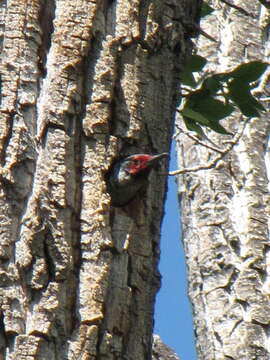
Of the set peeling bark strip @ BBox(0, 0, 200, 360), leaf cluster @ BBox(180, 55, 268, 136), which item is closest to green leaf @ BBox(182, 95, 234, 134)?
leaf cluster @ BBox(180, 55, 268, 136)

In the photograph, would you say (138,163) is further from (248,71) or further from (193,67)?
(193,67)

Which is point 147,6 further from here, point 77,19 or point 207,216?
point 207,216

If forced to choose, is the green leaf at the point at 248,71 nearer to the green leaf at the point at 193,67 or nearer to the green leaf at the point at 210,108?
the green leaf at the point at 210,108

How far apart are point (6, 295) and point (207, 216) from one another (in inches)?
165

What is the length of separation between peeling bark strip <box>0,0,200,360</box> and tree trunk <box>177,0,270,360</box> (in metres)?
3.21

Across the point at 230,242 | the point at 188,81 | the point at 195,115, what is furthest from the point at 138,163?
the point at 230,242

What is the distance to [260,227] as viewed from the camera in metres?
6.29

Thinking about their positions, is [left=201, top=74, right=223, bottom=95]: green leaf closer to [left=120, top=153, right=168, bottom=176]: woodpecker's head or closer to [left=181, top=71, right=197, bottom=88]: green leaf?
[left=181, top=71, right=197, bottom=88]: green leaf

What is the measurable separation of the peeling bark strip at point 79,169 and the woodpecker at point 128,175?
28mm

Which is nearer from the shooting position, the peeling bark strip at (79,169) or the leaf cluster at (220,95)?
the peeling bark strip at (79,169)

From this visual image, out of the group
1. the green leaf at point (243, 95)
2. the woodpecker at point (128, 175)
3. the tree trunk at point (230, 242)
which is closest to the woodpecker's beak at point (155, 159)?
the woodpecker at point (128, 175)

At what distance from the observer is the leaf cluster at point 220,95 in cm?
341

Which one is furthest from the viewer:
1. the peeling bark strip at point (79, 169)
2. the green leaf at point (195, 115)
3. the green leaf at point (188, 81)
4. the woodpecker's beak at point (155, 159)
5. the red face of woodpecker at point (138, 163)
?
the green leaf at point (188, 81)

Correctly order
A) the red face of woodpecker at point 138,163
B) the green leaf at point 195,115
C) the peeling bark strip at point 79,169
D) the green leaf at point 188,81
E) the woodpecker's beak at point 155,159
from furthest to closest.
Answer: the green leaf at point 188,81, the green leaf at point 195,115, the woodpecker's beak at point 155,159, the red face of woodpecker at point 138,163, the peeling bark strip at point 79,169
